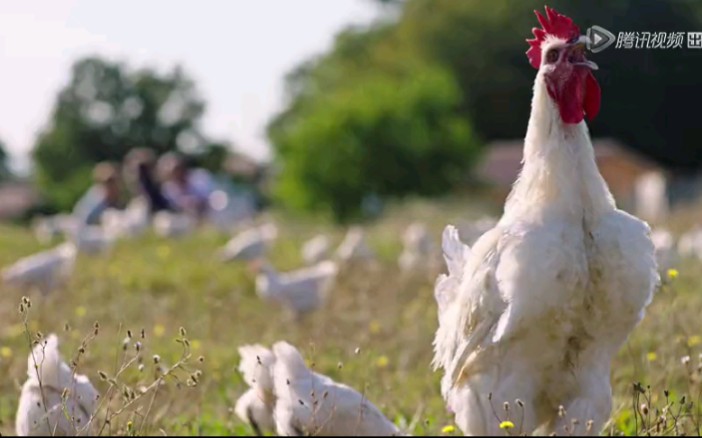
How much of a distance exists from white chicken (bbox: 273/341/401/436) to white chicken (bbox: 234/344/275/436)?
0.14 meters

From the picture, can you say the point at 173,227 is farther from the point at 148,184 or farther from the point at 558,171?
the point at 558,171

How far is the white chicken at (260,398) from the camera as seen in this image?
19.5 ft

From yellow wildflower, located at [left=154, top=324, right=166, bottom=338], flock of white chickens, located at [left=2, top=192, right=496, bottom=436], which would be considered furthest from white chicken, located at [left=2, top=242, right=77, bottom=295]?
yellow wildflower, located at [left=154, top=324, right=166, bottom=338]

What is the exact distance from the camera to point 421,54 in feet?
169

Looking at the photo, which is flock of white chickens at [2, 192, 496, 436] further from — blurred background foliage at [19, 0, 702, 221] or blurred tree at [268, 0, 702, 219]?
blurred tree at [268, 0, 702, 219]

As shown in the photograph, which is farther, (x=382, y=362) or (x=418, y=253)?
(x=418, y=253)

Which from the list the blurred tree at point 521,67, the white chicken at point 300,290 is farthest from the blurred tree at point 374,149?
the white chicken at point 300,290

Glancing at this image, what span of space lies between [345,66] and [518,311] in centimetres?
5242

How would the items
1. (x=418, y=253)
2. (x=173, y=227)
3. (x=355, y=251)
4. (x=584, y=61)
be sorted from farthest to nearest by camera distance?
(x=173, y=227), (x=355, y=251), (x=418, y=253), (x=584, y=61)

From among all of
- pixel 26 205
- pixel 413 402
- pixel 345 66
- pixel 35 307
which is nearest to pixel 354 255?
pixel 35 307

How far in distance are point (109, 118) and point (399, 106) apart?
3320 cm

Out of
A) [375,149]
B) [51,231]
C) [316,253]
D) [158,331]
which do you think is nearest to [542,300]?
[158,331]

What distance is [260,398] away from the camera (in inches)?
235

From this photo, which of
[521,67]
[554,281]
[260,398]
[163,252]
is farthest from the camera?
[521,67]
